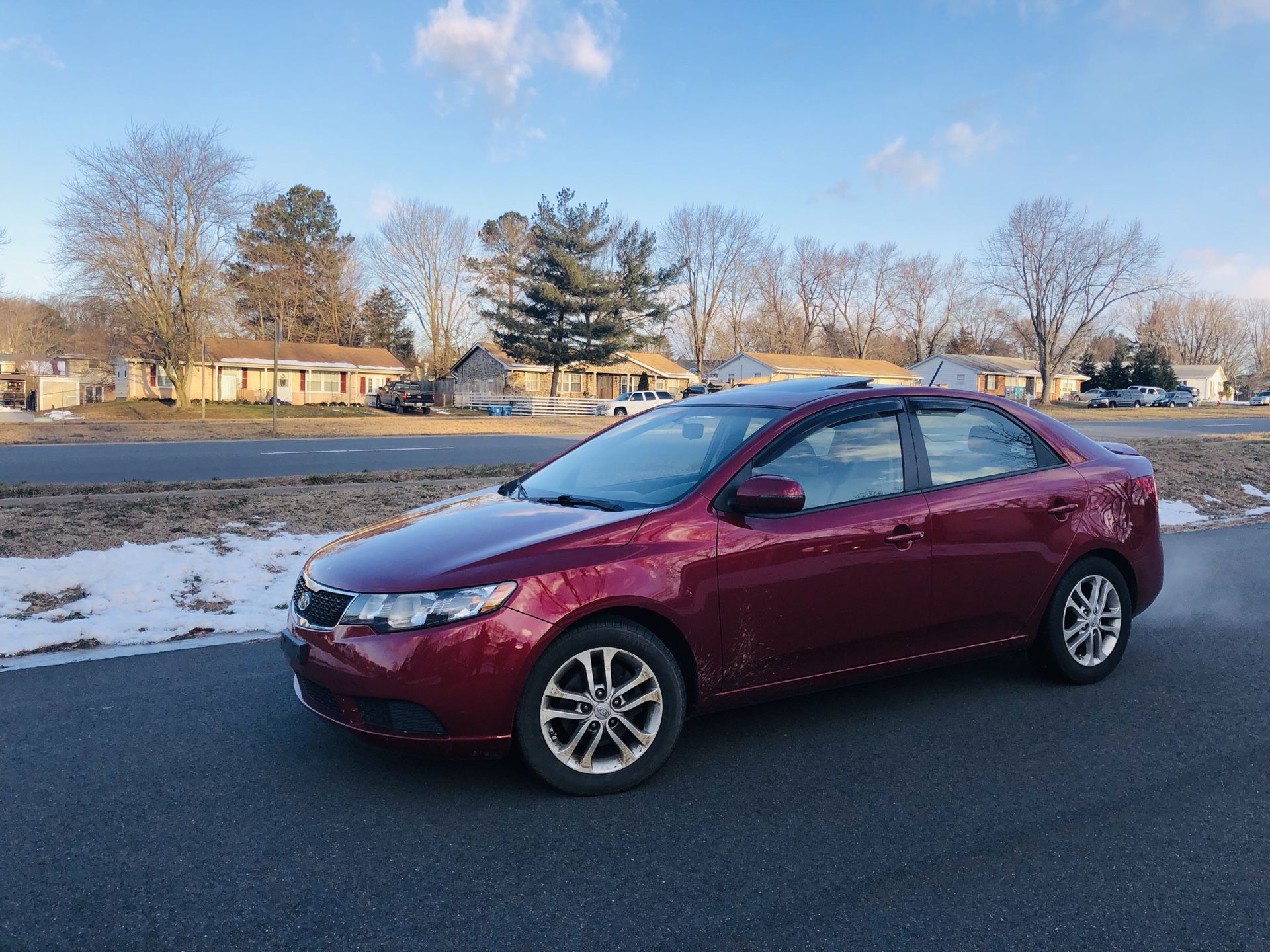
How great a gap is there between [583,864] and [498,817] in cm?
46

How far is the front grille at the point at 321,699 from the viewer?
138 inches

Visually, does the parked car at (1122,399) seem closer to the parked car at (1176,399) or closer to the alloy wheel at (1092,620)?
the parked car at (1176,399)

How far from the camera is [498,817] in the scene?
3344 millimetres

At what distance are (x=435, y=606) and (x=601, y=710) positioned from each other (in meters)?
0.74

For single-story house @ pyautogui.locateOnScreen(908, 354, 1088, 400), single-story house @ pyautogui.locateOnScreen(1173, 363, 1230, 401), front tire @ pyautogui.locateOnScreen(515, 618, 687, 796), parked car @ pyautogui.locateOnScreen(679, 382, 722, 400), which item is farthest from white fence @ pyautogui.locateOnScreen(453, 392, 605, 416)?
single-story house @ pyautogui.locateOnScreen(1173, 363, 1230, 401)

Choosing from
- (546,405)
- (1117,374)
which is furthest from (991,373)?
(546,405)

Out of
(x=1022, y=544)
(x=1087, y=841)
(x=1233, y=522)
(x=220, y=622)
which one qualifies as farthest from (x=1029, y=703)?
(x=1233, y=522)

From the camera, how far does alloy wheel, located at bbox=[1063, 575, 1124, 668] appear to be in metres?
4.80

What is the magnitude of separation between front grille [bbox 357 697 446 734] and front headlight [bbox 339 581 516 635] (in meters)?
0.26

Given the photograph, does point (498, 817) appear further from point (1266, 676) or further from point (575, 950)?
point (1266, 676)

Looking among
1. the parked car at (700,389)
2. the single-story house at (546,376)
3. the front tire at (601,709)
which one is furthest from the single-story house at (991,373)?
the front tire at (601,709)

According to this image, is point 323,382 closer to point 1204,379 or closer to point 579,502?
point 579,502

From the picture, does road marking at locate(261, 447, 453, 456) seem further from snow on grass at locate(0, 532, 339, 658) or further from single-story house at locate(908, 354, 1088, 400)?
single-story house at locate(908, 354, 1088, 400)

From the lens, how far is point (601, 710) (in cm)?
352
